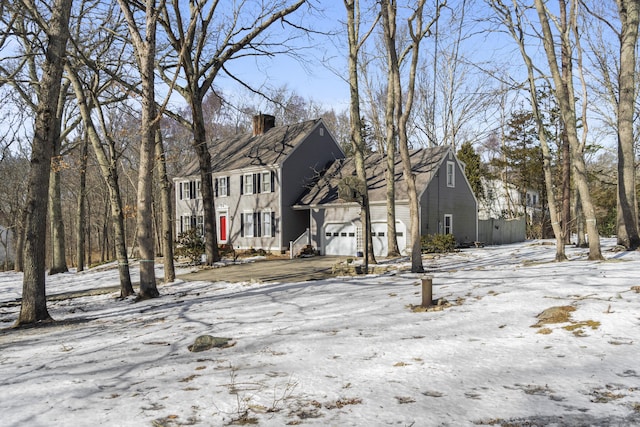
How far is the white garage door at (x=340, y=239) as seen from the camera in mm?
24461

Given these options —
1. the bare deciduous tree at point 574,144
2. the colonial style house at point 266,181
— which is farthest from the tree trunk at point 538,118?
the colonial style house at point 266,181

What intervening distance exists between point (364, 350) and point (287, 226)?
22.0 m

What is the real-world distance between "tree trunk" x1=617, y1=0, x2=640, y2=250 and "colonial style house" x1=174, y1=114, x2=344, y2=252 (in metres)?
14.7

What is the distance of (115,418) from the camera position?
3.73m

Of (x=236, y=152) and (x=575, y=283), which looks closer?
(x=575, y=283)

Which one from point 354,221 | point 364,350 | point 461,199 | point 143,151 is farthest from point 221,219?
point 364,350

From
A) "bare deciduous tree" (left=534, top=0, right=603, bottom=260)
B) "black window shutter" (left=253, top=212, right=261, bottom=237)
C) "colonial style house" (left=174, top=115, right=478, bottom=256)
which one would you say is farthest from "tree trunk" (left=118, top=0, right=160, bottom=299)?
"black window shutter" (left=253, top=212, right=261, bottom=237)

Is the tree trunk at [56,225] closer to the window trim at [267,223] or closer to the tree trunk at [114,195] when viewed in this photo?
the window trim at [267,223]

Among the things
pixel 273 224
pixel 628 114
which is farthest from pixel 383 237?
pixel 628 114

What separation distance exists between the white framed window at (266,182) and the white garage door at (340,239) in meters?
4.31

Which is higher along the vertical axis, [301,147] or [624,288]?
[301,147]

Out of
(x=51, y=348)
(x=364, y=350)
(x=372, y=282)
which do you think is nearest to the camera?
(x=364, y=350)

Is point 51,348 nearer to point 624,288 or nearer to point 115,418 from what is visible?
point 115,418

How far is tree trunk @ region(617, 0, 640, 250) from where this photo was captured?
45.9 feet
